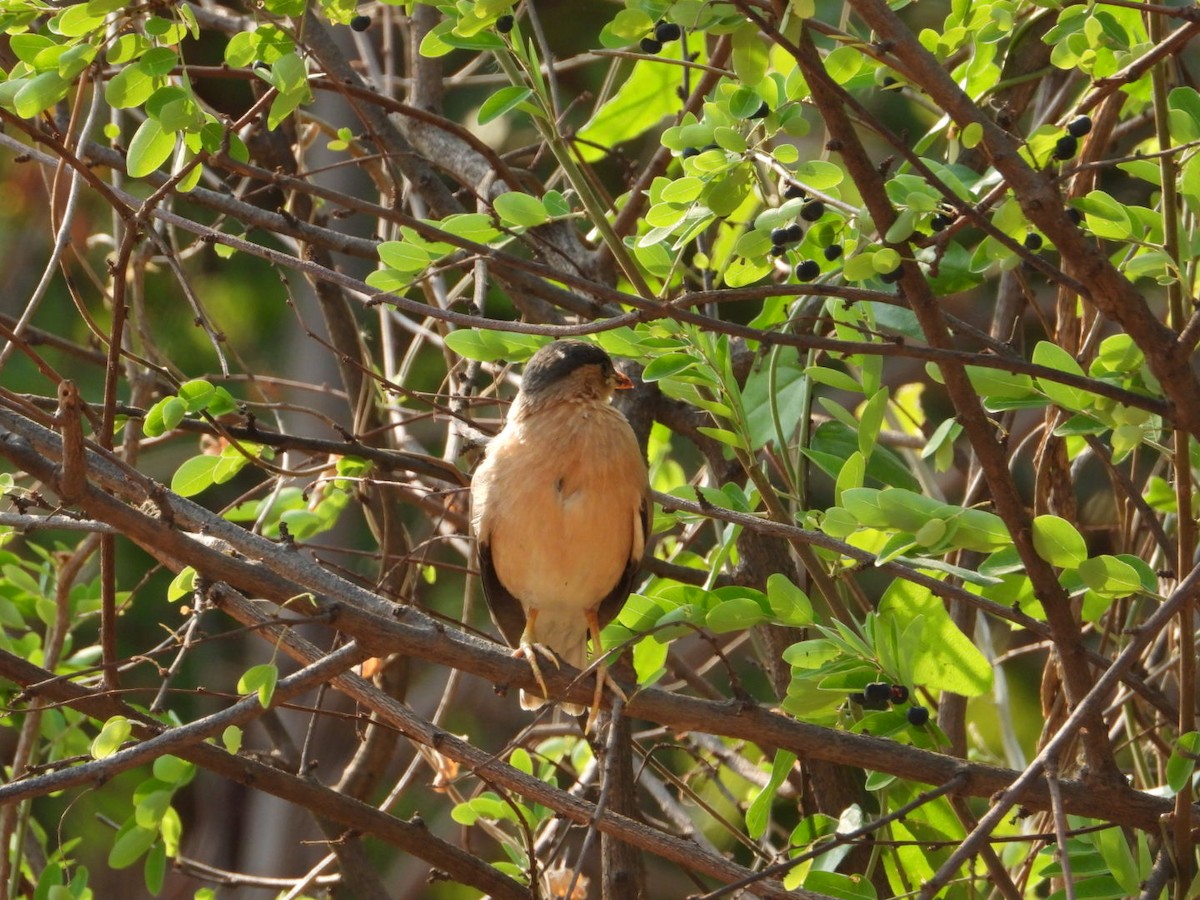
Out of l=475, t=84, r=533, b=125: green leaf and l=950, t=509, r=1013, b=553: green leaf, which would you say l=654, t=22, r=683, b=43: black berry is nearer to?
l=475, t=84, r=533, b=125: green leaf

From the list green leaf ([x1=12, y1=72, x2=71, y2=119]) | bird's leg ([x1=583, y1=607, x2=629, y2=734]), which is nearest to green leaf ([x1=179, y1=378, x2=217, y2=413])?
green leaf ([x1=12, y1=72, x2=71, y2=119])

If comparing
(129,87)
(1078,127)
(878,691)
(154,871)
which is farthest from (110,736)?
(1078,127)

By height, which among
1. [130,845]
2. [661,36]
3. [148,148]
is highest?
[661,36]

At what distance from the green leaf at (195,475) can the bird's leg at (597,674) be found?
1.09m

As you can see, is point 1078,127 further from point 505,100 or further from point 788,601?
point 505,100

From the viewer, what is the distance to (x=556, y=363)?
4305 mm

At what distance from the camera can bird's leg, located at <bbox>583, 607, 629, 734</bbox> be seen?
314 centimetres

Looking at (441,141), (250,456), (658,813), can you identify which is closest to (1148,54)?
(250,456)

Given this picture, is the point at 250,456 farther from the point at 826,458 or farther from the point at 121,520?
the point at 826,458

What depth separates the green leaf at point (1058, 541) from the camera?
8.74 ft

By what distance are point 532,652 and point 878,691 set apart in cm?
93

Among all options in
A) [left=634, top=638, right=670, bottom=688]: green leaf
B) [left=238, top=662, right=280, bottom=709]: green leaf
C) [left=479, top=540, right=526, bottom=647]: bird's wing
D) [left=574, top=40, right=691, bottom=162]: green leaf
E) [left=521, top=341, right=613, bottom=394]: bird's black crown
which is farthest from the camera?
[left=479, top=540, right=526, bottom=647]: bird's wing

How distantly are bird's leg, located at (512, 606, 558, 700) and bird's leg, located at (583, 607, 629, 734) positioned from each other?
5.1 inches

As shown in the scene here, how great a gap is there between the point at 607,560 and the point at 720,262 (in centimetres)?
96
